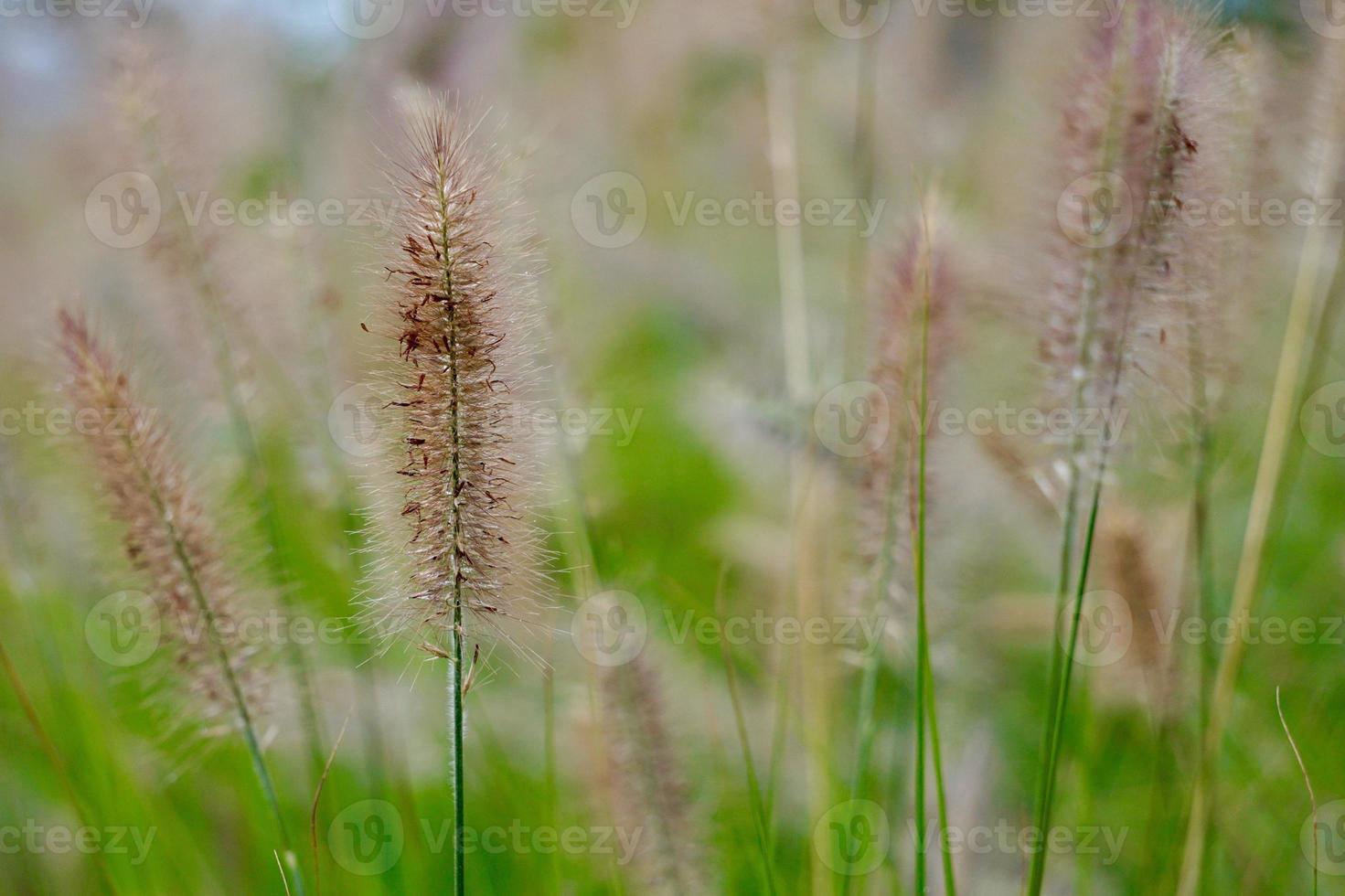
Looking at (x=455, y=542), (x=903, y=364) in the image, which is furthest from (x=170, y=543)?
(x=903, y=364)

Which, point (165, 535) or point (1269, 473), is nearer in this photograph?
point (165, 535)

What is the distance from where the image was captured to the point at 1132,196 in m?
1.27

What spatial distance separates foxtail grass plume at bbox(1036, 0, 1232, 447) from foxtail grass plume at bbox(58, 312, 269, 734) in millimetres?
1149

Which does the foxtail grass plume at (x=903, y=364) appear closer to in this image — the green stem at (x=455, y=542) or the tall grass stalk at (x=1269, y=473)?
the tall grass stalk at (x=1269, y=473)

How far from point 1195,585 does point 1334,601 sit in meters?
0.39

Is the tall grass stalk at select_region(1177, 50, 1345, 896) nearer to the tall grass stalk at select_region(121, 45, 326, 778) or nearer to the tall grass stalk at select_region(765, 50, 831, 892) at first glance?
the tall grass stalk at select_region(765, 50, 831, 892)

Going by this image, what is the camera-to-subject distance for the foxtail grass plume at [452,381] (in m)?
0.95

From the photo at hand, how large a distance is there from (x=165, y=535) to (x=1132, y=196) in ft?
4.15

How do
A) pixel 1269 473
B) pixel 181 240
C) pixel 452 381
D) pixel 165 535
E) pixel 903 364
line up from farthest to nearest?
pixel 181 240 → pixel 1269 473 → pixel 903 364 → pixel 165 535 → pixel 452 381

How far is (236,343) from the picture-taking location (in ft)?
6.64

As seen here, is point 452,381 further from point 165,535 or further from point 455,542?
point 165,535

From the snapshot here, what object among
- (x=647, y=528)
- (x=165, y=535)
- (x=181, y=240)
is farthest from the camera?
(x=647, y=528)

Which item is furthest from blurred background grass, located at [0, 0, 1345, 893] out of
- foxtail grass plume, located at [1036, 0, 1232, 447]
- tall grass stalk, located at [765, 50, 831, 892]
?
foxtail grass plume, located at [1036, 0, 1232, 447]

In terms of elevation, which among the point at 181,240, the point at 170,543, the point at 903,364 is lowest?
the point at 170,543
